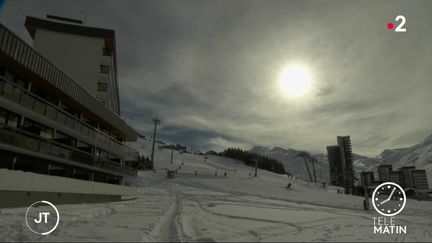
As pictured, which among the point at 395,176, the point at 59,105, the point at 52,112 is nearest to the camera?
the point at 52,112

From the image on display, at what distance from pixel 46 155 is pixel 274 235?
17.7m

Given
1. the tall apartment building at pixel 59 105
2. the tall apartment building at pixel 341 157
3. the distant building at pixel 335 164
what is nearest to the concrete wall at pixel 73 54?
the tall apartment building at pixel 59 105

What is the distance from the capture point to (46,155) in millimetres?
19922

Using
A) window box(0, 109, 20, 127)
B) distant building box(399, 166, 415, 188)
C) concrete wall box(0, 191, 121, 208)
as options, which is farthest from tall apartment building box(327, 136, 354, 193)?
window box(0, 109, 20, 127)

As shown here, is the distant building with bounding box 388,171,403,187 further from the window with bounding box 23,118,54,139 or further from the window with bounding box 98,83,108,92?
the window with bounding box 23,118,54,139

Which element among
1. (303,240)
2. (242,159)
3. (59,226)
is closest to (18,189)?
(59,226)

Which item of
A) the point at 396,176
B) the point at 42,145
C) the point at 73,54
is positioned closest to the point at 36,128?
the point at 42,145

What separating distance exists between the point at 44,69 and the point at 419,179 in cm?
20814

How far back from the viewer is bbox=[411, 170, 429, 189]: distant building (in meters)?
166

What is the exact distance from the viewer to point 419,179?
171m

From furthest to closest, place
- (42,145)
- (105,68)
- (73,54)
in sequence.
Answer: (105,68)
(73,54)
(42,145)

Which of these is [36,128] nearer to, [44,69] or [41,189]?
[44,69]

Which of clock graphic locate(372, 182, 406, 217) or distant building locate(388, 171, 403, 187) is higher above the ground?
distant building locate(388, 171, 403, 187)

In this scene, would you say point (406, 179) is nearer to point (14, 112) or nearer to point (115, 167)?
point (115, 167)
